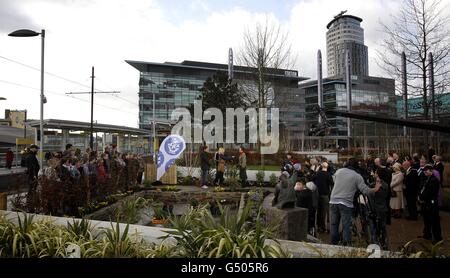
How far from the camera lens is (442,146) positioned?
2253cm

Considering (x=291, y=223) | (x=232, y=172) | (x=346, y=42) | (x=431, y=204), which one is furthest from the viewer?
(x=346, y=42)

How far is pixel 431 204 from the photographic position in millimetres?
7633

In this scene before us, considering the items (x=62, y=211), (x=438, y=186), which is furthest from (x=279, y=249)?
(x=62, y=211)

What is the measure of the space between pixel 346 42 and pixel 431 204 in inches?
3462

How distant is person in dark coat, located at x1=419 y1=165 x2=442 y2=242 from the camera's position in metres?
7.57

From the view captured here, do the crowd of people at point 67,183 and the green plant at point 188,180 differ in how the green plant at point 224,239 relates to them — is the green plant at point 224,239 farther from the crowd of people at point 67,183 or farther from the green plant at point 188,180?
the green plant at point 188,180

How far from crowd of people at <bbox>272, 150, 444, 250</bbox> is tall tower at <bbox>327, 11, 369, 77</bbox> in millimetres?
34610

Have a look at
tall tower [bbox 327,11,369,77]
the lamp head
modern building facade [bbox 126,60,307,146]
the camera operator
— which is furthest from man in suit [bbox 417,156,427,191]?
modern building facade [bbox 126,60,307,146]

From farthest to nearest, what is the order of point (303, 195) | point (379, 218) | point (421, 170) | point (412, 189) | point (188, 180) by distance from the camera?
point (188, 180) < point (412, 189) < point (421, 170) < point (303, 195) < point (379, 218)

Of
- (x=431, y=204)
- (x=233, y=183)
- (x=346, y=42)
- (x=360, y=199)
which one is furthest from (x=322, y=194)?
(x=346, y=42)

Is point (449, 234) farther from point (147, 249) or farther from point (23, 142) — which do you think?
point (23, 142)

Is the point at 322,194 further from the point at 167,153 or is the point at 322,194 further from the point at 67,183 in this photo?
the point at 167,153

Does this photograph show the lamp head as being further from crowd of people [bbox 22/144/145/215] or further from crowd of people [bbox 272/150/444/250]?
crowd of people [bbox 272/150/444/250]
